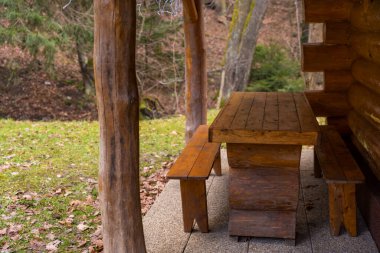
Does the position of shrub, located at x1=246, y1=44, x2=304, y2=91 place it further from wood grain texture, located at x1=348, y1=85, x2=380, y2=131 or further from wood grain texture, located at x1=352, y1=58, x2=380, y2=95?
wood grain texture, located at x1=352, y1=58, x2=380, y2=95

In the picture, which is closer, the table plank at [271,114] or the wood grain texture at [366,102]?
the table plank at [271,114]

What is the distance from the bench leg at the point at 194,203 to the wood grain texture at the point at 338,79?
9.36 ft

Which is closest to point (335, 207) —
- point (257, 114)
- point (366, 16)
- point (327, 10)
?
point (257, 114)

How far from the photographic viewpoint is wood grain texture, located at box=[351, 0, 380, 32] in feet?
15.9

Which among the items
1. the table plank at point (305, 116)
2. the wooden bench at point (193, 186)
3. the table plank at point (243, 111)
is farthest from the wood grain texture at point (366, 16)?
the wooden bench at point (193, 186)

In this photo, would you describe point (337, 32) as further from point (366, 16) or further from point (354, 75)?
point (366, 16)

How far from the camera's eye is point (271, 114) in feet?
16.5

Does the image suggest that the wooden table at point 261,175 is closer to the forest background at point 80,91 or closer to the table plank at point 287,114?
the table plank at point 287,114

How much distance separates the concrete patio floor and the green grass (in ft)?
2.33

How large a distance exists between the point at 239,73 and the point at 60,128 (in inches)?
234

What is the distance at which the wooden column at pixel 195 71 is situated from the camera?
696 cm

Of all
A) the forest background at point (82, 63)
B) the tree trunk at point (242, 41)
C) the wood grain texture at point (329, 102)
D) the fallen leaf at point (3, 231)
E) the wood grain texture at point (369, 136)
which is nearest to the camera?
the wood grain texture at point (369, 136)

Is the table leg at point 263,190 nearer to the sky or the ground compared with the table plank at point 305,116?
nearer to the ground

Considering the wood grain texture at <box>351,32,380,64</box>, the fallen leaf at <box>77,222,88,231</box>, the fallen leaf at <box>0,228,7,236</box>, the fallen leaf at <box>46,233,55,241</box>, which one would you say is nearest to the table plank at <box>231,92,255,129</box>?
the wood grain texture at <box>351,32,380,64</box>
